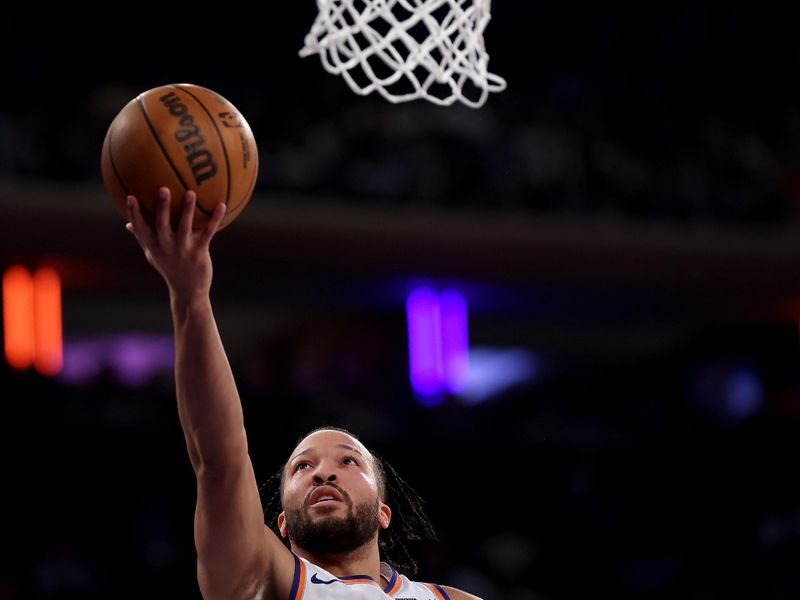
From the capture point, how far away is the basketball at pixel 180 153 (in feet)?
6.91

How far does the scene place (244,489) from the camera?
7.40ft

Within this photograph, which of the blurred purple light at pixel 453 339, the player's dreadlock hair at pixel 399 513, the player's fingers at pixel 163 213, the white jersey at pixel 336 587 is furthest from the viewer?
the blurred purple light at pixel 453 339

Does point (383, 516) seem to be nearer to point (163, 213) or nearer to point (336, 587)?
point (336, 587)

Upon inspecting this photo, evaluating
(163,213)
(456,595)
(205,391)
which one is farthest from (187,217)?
Answer: (456,595)

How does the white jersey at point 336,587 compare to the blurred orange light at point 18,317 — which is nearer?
the white jersey at point 336,587

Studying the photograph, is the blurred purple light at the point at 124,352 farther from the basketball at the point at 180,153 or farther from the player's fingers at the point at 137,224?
the player's fingers at the point at 137,224

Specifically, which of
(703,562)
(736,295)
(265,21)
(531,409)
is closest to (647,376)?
(736,295)

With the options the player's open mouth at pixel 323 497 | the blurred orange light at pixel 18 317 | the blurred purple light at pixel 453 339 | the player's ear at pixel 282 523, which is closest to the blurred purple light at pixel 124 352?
the blurred orange light at pixel 18 317

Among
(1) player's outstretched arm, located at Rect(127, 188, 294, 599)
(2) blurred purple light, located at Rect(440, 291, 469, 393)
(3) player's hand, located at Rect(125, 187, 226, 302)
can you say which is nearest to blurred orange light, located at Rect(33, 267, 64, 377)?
(2) blurred purple light, located at Rect(440, 291, 469, 393)

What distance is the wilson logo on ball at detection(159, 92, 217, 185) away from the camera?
214 cm

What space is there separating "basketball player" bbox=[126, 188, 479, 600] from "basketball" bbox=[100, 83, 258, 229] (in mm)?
82

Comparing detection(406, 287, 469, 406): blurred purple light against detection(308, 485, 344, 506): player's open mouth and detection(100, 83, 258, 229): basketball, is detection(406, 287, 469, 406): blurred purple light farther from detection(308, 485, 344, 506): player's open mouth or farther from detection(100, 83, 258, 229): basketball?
detection(100, 83, 258, 229): basketball

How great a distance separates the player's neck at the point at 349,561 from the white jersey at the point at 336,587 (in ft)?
0.07

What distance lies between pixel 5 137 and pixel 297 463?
5411 mm
